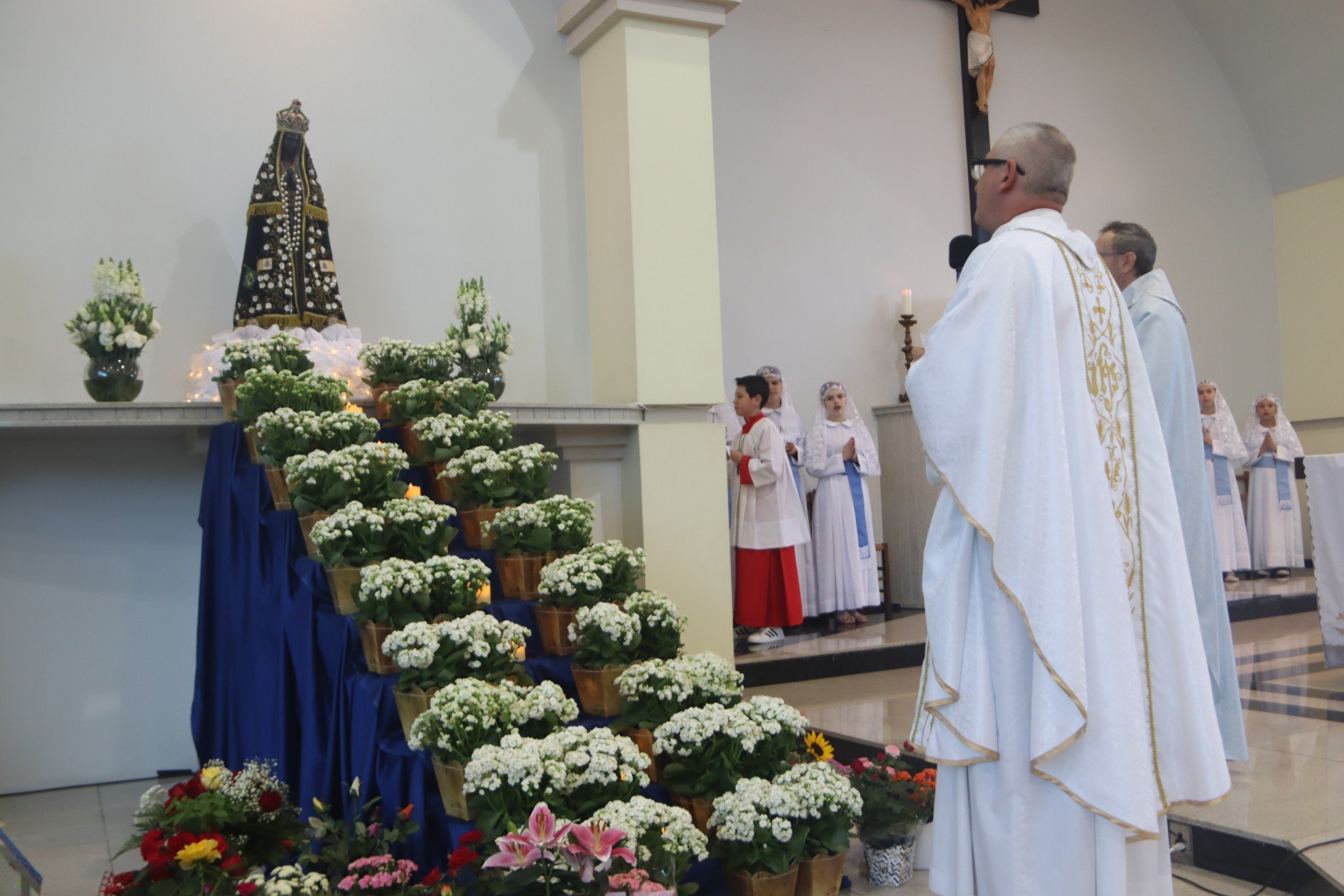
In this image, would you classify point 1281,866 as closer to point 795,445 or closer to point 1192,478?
point 1192,478

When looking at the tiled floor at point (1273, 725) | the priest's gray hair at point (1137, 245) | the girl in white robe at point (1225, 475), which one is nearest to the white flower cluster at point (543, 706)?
the tiled floor at point (1273, 725)

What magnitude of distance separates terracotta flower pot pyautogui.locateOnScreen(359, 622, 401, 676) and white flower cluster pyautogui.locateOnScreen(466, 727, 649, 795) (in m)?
0.68

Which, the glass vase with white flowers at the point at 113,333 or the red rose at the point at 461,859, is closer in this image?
the red rose at the point at 461,859

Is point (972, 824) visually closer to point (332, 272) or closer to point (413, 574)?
point (413, 574)

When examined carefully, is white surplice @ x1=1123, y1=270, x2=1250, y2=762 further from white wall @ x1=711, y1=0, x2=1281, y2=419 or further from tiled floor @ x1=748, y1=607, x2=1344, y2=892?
white wall @ x1=711, y1=0, x2=1281, y2=419

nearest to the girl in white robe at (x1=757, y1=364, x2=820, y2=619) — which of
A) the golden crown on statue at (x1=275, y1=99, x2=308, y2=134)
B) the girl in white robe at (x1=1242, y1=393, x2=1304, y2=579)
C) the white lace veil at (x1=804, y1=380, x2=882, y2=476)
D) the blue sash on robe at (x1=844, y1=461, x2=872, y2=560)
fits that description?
the white lace veil at (x1=804, y1=380, x2=882, y2=476)

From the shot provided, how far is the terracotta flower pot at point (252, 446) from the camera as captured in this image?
4266mm

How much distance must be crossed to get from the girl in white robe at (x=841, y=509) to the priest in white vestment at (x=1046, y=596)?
5324mm

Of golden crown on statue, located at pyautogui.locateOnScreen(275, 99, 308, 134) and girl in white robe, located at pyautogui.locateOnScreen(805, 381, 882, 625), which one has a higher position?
golden crown on statue, located at pyautogui.locateOnScreen(275, 99, 308, 134)

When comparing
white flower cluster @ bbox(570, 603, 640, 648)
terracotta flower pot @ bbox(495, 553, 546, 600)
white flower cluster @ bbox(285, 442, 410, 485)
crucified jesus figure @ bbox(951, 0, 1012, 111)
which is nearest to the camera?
white flower cluster @ bbox(570, 603, 640, 648)

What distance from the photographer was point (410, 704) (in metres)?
3.40

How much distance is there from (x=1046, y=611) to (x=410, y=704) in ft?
6.37

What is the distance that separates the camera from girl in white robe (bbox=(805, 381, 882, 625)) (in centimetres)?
796

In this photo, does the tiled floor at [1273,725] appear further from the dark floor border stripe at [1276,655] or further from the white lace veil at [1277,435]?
the white lace veil at [1277,435]
